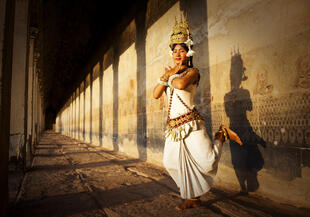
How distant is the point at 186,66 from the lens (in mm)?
2033

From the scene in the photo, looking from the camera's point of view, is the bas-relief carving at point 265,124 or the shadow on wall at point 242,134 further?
the shadow on wall at point 242,134

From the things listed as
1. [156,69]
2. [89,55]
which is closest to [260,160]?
[156,69]

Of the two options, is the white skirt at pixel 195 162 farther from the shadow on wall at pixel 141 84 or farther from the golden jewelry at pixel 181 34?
the shadow on wall at pixel 141 84

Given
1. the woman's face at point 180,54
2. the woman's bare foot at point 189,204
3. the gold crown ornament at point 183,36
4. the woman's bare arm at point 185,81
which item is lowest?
the woman's bare foot at point 189,204

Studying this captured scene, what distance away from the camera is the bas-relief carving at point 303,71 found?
1.96 m

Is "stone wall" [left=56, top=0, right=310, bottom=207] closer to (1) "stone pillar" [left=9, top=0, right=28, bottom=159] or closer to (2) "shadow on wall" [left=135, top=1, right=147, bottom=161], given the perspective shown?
(2) "shadow on wall" [left=135, top=1, right=147, bottom=161]

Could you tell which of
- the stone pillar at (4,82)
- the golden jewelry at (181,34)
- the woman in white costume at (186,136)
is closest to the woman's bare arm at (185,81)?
the woman in white costume at (186,136)

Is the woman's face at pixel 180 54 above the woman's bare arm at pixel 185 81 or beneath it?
above

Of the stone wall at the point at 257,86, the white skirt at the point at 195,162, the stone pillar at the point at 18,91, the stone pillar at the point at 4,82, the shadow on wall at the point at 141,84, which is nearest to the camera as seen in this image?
the stone pillar at the point at 4,82

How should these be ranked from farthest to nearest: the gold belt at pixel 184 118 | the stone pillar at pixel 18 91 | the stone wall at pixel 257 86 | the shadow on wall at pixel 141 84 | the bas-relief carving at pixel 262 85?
the shadow on wall at pixel 141 84 < the stone pillar at pixel 18 91 < the bas-relief carving at pixel 262 85 < the stone wall at pixel 257 86 < the gold belt at pixel 184 118

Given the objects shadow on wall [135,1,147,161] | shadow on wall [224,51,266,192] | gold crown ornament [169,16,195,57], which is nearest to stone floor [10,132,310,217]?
shadow on wall [224,51,266,192]

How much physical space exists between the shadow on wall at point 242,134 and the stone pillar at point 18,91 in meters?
3.90

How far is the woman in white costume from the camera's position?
5.99 ft

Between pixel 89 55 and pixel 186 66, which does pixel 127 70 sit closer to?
pixel 186 66
